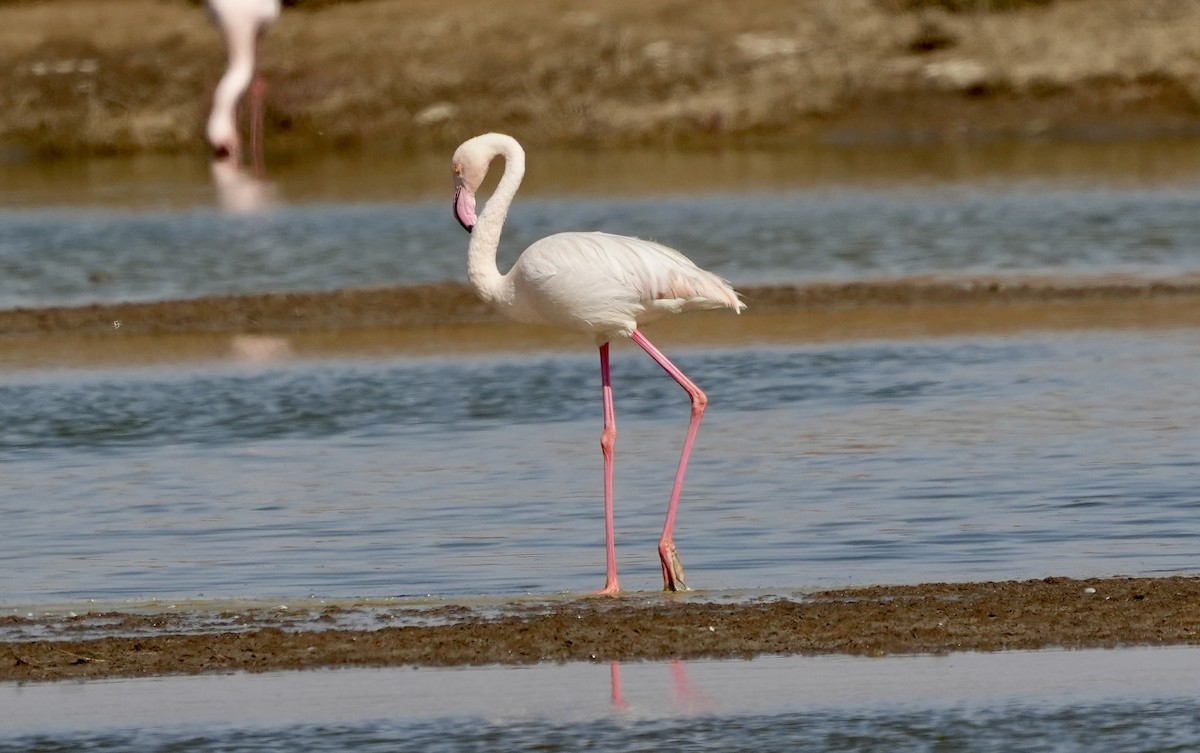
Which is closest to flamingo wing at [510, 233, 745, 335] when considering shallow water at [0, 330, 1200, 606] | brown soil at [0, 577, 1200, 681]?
shallow water at [0, 330, 1200, 606]

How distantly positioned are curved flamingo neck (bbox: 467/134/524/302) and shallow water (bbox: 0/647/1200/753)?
7.61 feet

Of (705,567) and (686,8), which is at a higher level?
(686,8)

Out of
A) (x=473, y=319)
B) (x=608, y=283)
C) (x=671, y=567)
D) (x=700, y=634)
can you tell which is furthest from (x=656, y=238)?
(x=700, y=634)

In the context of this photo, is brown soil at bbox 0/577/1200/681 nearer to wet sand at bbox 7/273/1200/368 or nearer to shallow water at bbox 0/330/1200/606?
shallow water at bbox 0/330/1200/606

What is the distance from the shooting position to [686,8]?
1284 inches

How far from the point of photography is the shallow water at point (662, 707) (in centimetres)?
632

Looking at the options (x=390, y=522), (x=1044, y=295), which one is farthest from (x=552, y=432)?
(x=1044, y=295)

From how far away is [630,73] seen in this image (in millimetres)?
31328

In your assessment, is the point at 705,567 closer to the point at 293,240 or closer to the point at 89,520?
the point at 89,520

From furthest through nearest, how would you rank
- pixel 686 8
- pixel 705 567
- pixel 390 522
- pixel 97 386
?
1. pixel 686 8
2. pixel 97 386
3. pixel 390 522
4. pixel 705 567

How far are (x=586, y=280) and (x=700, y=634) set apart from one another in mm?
1907

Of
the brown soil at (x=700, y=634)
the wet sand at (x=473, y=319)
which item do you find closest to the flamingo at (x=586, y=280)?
the brown soil at (x=700, y=634)

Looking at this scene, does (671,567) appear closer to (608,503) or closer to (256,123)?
(608,503)

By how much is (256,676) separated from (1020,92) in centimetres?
2364
